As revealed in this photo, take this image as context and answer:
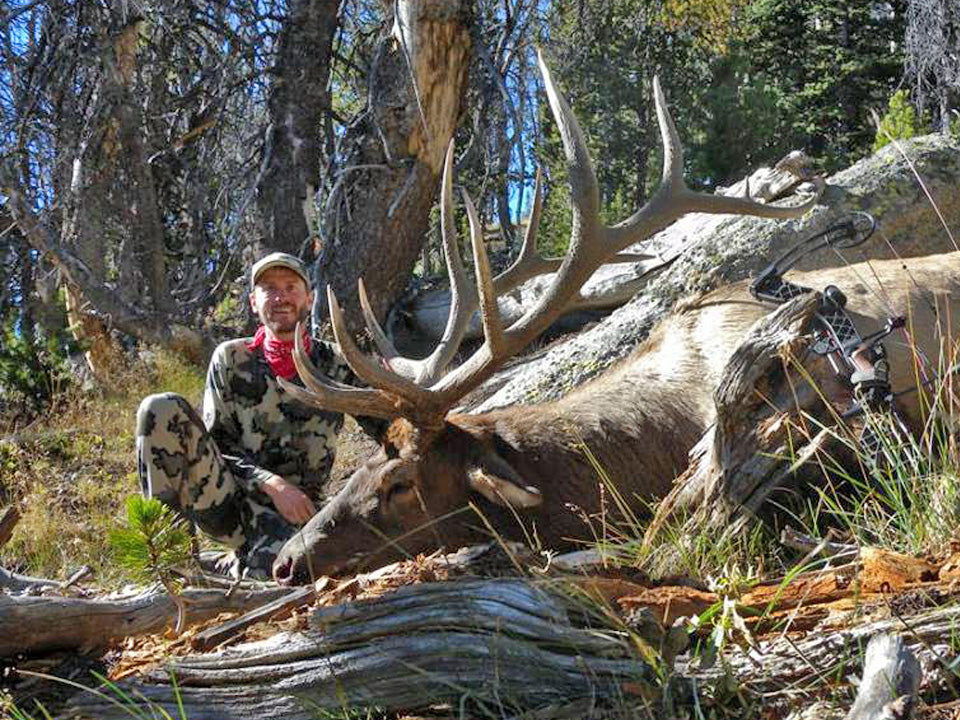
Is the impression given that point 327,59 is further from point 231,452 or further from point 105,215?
point 231,452

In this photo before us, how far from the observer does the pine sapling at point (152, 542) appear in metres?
2.41

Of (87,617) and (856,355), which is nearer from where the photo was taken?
Answer: (87,617)

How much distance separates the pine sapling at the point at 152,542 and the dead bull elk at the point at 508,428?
4.57 ft

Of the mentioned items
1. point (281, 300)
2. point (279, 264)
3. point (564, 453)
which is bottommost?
point (564, 453)

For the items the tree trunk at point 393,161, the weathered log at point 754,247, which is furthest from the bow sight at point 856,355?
the tree trunk at point 393,161

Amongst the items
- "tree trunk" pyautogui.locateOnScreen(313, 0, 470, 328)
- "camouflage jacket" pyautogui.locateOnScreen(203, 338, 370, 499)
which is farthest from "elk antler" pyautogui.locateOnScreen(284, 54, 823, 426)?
"tree trunk" pyautogui.locateOnScreen(313, 0, 470, 328)

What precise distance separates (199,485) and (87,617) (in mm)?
2494

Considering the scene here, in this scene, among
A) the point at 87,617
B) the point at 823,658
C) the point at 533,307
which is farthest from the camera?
the point at 533,307

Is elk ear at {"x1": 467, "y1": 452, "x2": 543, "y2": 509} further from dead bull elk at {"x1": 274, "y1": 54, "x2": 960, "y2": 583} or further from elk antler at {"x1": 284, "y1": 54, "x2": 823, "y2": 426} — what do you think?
elk antler at {"x1": 284, "y1": 54, "x2": 823, "y2": 426}

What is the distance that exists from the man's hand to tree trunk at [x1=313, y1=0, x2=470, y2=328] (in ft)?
10.0

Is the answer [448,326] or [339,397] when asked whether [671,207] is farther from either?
[339,397]

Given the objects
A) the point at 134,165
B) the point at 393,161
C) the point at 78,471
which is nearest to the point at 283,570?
the point at 78,471

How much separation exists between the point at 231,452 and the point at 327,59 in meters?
4.30

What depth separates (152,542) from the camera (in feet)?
8.06
